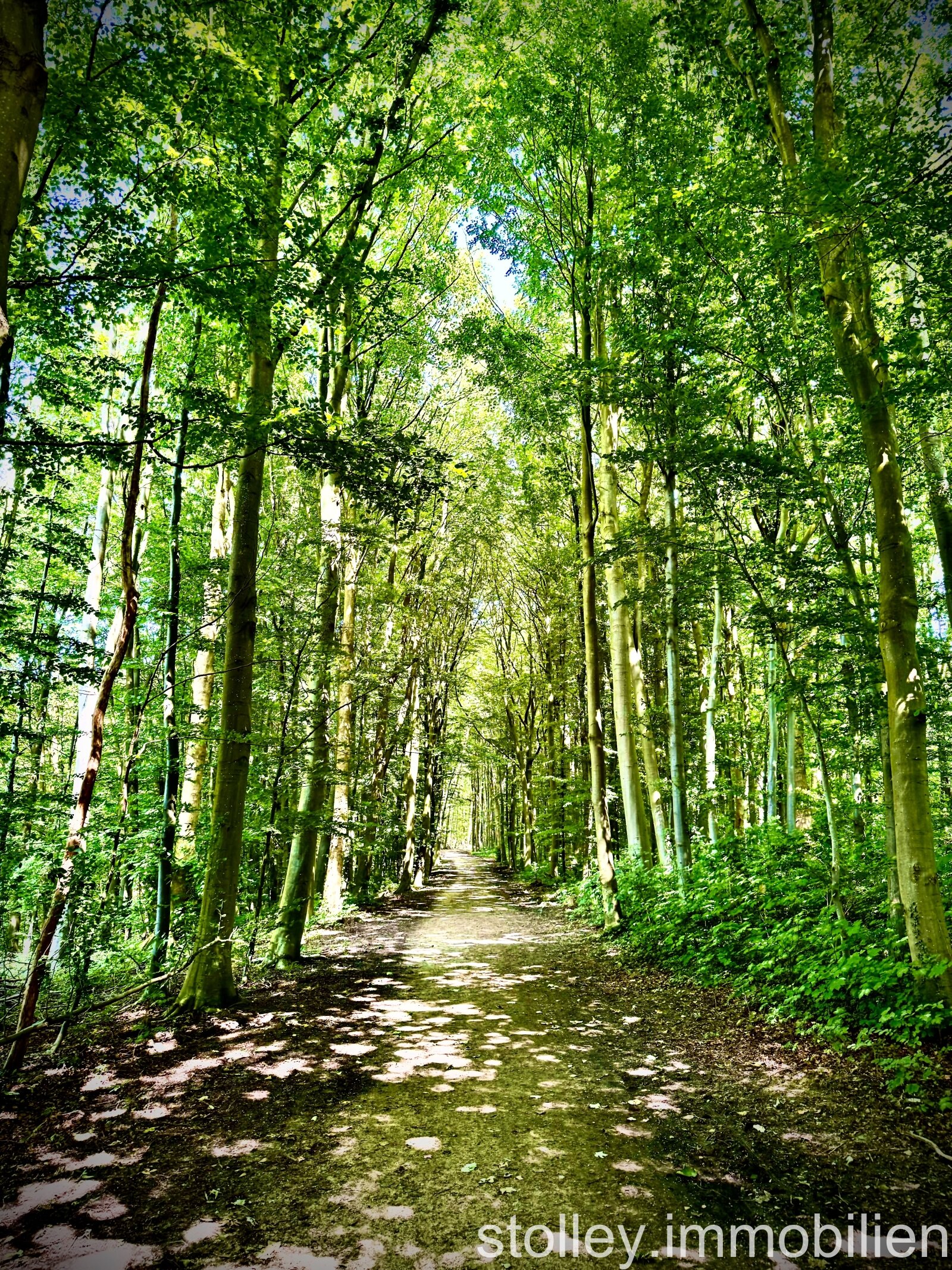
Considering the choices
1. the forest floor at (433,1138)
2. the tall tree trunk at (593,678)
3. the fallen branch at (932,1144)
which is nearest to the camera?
the forest floor at (433,1138)

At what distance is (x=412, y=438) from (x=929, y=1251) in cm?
707

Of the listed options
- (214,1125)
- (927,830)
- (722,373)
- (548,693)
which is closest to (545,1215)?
(214,1125)

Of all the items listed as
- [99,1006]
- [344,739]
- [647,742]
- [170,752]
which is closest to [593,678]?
[647,742]

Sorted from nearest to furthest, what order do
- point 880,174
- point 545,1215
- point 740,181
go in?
point 545,1215
point 880,174
point 740,181

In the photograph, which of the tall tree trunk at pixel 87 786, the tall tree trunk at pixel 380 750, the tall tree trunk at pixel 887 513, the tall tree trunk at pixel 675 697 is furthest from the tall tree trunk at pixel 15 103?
the tall tree trunk at pixel 380 750

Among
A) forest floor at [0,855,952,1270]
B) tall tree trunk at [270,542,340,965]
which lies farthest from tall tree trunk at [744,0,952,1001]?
tall tree trunk at [270,542,340,965]

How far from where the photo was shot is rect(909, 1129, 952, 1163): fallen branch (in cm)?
325

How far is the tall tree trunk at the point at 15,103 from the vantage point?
2049 mm

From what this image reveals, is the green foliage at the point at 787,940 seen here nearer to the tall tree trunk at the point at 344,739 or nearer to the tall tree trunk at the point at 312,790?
the tall tree trunk at the point at 312,790

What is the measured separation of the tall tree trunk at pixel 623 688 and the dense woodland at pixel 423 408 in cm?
8

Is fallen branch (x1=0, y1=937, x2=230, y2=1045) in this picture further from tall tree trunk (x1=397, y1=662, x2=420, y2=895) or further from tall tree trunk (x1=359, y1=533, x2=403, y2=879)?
tall tree trunk (x1=397, y1=662, x2=420, y2=895)

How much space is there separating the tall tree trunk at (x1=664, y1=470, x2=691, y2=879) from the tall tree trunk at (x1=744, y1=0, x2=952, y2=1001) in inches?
138

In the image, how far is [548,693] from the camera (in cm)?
1983

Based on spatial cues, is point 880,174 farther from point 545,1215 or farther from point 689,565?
point 545,1215
